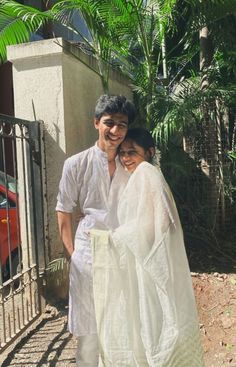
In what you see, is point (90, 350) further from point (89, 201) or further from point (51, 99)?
point (51, 99)

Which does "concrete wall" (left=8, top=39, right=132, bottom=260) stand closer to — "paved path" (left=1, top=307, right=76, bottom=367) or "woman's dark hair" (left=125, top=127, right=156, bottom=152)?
"paved path" (left=1, top=307, right=76, bottom=367)

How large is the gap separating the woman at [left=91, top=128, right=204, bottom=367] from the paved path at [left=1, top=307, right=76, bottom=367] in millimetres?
1079

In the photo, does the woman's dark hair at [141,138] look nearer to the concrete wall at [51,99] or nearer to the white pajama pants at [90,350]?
the white pajama pants at [90,350]

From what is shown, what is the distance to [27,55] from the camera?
3812 millimetres

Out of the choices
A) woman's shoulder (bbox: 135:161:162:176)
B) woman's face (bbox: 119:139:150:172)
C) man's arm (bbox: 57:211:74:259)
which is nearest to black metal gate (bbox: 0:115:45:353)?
man's arm (bbox: 57:211:74:259)

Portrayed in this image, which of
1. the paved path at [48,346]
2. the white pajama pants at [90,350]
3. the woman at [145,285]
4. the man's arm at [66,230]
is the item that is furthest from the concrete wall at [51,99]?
the woman at [145,285]

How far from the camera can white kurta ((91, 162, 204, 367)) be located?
6.95ft

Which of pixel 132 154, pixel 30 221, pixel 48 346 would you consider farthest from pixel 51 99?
pixel 48 346

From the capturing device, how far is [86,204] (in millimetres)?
2430

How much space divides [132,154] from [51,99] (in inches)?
66.8

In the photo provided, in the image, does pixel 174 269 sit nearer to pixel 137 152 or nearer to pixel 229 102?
pixel 137 152

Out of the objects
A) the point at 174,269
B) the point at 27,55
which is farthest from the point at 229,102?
the point at 174,269

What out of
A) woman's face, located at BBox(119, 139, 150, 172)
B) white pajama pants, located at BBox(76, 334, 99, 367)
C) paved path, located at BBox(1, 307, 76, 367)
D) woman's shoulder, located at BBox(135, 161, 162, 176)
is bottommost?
paved path, located at BBox(1, 307, 76, 367)

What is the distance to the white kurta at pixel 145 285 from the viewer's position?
2119 mm
